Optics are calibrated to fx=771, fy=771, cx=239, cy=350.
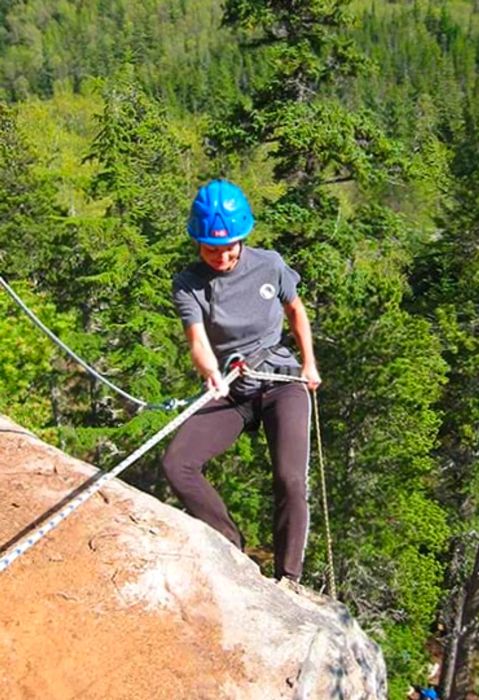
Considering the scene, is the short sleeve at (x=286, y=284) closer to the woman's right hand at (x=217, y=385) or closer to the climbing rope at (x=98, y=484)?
the climbing rope at (x=98, y=484)

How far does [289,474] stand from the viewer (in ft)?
15.7

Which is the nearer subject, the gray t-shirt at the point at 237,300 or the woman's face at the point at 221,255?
the woman's face at the point at 221,255

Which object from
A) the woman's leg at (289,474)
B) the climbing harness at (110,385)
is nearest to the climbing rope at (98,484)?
the climbing harness at (110,385)

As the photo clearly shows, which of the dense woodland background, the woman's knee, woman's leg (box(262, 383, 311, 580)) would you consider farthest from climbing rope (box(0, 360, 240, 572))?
the dense woodland background

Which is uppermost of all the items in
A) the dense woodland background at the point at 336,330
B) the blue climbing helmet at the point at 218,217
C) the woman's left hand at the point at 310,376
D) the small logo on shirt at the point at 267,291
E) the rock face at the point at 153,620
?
the blue climbing helmet at the point at 218,217

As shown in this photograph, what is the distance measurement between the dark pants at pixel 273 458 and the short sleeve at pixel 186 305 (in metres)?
0.69

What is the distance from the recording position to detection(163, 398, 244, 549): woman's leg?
480cm

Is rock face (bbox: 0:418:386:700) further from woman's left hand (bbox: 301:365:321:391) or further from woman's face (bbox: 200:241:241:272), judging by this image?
woman's face (bbox: 200:241:241:272)

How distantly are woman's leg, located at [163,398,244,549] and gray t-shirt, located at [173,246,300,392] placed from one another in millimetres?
393

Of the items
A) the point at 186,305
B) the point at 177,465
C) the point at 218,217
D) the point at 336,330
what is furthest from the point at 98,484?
the point at 336,330

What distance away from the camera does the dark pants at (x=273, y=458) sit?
4.79 meters

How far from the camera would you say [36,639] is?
12.7 ft

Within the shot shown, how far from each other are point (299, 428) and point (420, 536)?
40.4 ft

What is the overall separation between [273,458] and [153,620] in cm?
129
